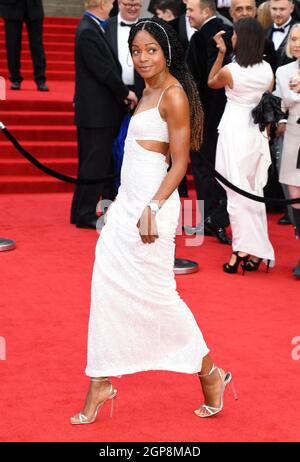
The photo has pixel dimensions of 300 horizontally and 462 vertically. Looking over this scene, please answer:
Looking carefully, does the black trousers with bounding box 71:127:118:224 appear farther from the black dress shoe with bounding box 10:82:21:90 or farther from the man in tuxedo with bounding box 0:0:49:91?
the black dress shoe with bounding box 10:82:21:90

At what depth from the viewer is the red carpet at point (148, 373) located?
4531 millimetres

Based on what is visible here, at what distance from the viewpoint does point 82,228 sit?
351 inches

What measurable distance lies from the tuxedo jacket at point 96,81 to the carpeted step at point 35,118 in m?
2.73

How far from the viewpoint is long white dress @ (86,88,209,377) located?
4418 mm

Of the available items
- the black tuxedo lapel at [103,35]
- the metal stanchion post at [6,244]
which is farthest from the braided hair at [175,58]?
the black tuxedo lapel at [103,35]

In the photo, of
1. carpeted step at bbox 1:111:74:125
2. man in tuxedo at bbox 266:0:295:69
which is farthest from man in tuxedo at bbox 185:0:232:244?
carpeted step at bbox 1:111:74:125

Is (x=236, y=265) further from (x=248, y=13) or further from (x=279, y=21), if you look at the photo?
(x=279, y=21)

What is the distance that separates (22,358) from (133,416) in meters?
0.98

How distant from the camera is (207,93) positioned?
28.7ft

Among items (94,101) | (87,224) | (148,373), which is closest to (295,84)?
(94,101)

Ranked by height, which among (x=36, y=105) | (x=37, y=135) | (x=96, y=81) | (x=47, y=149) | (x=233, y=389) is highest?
(x=96, y=81)

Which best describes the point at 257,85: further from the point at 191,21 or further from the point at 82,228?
the point at 82,228

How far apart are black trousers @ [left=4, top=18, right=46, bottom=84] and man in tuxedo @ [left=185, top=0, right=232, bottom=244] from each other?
13.8 ft

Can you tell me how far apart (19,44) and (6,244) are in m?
5.17
